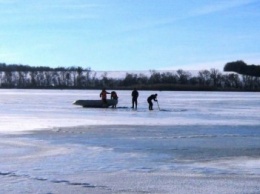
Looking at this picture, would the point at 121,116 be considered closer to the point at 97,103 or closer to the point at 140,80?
the point at 97,103

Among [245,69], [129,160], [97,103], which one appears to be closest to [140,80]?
[245,69]

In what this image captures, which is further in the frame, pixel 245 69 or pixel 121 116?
pixel 245 69

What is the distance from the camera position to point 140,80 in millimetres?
136250

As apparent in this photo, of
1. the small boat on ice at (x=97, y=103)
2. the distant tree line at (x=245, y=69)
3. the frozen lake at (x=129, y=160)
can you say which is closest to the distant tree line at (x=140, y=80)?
the distant tree line at (x=245, y=69)

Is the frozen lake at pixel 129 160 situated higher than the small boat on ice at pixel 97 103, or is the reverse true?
the small boat on ice at pixel 97 103

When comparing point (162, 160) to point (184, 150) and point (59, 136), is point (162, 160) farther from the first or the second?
point (59, 136)

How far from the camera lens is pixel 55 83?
15688 cm

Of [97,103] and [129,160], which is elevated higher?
[97,103]

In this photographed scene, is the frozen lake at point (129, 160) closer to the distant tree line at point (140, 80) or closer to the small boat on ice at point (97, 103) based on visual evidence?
the small boat on ice at point (97, 103)

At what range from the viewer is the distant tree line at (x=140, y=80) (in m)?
129

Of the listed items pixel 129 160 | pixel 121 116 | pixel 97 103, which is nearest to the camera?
pixel 129 160

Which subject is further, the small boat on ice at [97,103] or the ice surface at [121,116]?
the small boat on ice at [97,103]

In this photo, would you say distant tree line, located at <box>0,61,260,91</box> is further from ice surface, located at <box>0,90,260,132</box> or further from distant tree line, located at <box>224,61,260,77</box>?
ice surface, located at <box>0,90,260,132</box>

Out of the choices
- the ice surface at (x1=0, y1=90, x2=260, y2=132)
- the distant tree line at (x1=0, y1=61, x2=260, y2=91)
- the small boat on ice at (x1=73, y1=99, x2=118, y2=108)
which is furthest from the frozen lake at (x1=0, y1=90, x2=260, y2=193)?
the distant tree line at (x1=0, y1=61, x2=260, y2=91)
